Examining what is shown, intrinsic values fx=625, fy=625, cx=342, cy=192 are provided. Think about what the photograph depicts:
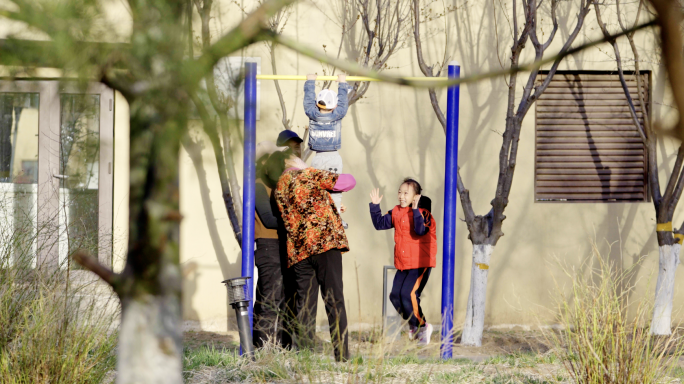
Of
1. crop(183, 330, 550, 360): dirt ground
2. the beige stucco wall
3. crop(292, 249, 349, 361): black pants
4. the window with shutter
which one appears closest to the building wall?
the beige stucco wall

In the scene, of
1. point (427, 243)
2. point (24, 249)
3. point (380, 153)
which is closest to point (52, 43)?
point (24, 249)

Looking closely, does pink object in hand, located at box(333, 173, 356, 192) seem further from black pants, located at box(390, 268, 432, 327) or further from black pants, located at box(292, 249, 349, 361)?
black pants, located at box(390, 268, 432, 327)

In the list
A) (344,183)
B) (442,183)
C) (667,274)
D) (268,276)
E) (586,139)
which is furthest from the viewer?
(586,139)

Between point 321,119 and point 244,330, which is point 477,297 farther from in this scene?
point 244,330

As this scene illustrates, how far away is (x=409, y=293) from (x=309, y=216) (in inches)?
65.1

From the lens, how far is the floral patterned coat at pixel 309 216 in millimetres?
4004

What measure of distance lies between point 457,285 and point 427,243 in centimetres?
154

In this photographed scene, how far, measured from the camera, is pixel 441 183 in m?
6.75

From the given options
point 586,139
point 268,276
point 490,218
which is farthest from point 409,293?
point 586,139

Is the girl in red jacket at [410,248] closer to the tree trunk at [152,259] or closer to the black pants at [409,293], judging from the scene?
the black pants at [409,293]

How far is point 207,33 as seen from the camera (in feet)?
4.22

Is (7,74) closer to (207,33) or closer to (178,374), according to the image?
(207,33)

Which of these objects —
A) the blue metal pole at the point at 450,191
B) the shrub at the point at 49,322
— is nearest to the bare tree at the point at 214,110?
the shrub at the point at 49,322

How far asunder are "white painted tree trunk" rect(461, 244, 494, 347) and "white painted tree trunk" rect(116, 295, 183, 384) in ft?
15.1
